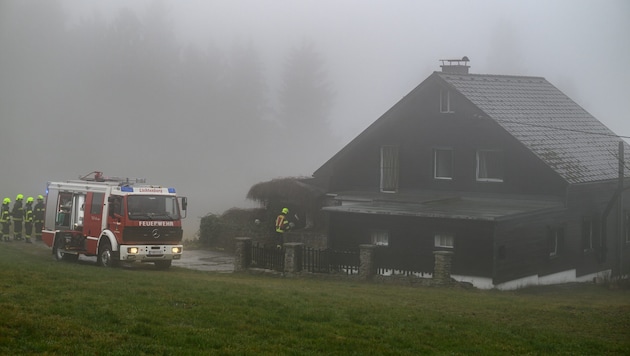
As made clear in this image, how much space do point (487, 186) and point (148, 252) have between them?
39.8 feet

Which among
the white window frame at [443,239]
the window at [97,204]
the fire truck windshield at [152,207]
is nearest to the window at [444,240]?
the white window frame at [443,239]

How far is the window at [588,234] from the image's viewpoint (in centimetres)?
3084

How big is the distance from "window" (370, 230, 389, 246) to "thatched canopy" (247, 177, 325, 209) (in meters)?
5.51

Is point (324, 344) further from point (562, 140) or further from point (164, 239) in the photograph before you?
point (562, 140)

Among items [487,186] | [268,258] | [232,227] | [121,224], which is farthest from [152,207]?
[487,186]

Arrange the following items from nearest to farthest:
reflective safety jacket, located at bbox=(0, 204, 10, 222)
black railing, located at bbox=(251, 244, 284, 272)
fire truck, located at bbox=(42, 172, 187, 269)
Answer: fire truck, located at bbox=(42, 172, 187, 269) → black railing, located at bbox=(251, 244, 284, 272) → reflective safety jacket, located at bbox=(0, 204, 10, 222)

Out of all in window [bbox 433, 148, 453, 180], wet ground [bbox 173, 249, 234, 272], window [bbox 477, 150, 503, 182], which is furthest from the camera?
window [bbox 433, 148, 453, 180]

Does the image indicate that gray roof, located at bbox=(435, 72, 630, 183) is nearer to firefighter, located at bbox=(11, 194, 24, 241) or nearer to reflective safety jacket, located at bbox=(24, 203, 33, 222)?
reflective safety jacket, located at bbox=(24, 203, 33, 222)

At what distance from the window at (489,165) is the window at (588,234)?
3.48 m

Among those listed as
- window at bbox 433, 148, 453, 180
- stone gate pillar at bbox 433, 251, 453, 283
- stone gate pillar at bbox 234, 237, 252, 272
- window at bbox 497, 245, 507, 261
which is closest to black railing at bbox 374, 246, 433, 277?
stone gate pillar at bbox 433, 251, 453, 283

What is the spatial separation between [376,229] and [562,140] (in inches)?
318

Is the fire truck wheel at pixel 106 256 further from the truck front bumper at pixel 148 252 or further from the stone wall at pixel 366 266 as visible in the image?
the stone wall at pixel 366 266

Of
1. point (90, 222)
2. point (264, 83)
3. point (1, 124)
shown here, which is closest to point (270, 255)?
point (90, 222)

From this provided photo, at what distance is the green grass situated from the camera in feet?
37.6
